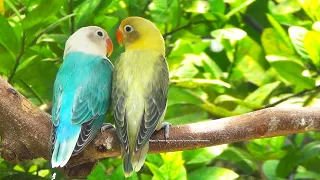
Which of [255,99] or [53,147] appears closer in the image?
[53,147]

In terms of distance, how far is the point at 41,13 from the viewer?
1.81 meters

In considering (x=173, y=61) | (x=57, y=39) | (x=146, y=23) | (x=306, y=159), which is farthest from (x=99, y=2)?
(x=306, y=159)

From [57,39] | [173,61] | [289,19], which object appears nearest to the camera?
[57,39]

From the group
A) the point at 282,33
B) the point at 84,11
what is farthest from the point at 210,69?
the point at 84,11

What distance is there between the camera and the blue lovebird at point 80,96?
145 centimetres

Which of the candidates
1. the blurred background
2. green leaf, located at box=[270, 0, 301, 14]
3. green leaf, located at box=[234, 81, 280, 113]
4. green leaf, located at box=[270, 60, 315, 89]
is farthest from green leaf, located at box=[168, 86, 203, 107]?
green leaf, located at box=[270, 0, 301, 14]

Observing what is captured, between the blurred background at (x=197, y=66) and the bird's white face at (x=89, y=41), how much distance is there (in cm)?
21

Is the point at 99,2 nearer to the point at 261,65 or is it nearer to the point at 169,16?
the point at 169,16

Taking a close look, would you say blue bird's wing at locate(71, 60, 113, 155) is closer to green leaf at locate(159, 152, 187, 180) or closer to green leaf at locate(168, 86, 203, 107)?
green leaf at locate(159, 152, 187, 180)

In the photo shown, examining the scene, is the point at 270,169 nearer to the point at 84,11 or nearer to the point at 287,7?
the point at 287,7

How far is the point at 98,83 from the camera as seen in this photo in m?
1.53

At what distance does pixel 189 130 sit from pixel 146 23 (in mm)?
239

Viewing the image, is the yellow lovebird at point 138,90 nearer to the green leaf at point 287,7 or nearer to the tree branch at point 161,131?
the tree branch at point 161,131

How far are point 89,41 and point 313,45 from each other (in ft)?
2.06
